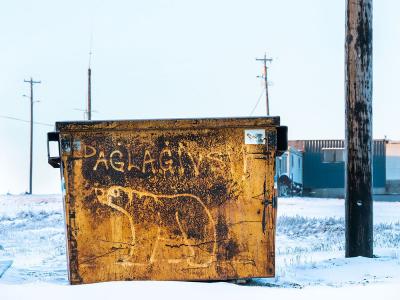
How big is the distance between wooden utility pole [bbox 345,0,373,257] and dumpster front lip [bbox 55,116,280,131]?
2.51 meters

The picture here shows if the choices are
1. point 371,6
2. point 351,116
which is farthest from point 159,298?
point 371,6

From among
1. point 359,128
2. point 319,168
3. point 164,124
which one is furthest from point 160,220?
point 319,168

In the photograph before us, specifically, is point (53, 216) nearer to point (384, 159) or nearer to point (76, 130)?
point (76, 130)

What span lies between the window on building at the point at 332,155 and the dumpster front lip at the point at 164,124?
113 ft

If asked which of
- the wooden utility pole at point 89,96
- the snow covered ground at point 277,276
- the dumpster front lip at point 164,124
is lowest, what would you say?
the snow covered ground at point 277,276

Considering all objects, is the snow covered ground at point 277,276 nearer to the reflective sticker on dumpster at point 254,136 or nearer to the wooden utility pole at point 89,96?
the reflective sticker on dumpster at point 254,136

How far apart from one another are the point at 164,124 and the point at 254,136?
724mm

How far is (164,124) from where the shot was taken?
232 inches

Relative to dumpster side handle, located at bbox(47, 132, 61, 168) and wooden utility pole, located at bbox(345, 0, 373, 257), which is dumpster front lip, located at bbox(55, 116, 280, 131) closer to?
dumpster side handle, located at bbox(47, 132, 61, 168)

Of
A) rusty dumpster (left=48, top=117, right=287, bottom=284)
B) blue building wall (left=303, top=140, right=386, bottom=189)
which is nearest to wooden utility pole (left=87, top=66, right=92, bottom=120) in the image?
blue building wall (left=303, top=140, right=386, bottom=189)

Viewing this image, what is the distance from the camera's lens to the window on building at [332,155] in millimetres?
39906

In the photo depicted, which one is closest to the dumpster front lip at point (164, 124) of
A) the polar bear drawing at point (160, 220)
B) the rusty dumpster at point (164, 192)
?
the rusty dumpster at point (164, 192)

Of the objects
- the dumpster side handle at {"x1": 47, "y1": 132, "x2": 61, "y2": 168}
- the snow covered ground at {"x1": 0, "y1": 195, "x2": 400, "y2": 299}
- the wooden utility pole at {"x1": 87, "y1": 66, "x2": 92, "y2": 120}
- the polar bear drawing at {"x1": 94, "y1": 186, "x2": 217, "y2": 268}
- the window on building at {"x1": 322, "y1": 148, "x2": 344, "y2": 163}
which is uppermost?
the wooden utility pole at {"x1": 87, "y1": 66, "x2": 92, "y2": 120}

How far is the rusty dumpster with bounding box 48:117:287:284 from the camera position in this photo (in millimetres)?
5902
